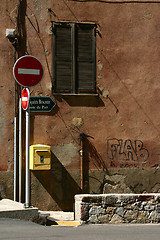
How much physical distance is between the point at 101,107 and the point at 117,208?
336cm

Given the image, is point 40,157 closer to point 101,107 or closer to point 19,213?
point 101,107

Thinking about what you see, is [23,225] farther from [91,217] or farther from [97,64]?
[97,64]

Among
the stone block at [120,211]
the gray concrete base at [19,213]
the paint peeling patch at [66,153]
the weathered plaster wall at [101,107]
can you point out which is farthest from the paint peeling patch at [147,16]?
the gray concrete base at [19,213]

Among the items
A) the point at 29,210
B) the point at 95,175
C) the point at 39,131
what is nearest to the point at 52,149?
the point at 39,131

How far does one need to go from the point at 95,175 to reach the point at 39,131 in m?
1.78

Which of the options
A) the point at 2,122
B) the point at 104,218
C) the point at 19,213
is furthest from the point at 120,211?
the point at 2,122

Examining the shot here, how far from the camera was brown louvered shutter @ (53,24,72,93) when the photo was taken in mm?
10727

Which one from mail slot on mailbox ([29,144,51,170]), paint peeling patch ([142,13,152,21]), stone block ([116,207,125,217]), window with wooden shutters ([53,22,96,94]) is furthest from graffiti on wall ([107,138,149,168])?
paint peeling patch ([142,13,152,21])

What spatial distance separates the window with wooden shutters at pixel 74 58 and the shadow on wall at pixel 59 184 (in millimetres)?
1845

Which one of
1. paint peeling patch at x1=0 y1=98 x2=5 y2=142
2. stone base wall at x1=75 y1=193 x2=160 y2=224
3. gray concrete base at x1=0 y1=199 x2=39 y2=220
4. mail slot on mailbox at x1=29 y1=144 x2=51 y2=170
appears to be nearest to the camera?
gray concrete base at x1=0 y1=199 x2=39 y2=220

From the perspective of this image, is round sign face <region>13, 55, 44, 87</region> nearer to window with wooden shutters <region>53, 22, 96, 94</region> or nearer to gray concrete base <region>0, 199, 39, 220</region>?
gray concrete base <region>0, 199, 39, 220</region>

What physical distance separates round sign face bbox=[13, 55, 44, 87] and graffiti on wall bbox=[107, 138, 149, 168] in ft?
12.5

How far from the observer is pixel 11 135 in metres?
10.4

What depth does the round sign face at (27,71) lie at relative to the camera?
7512 mm
